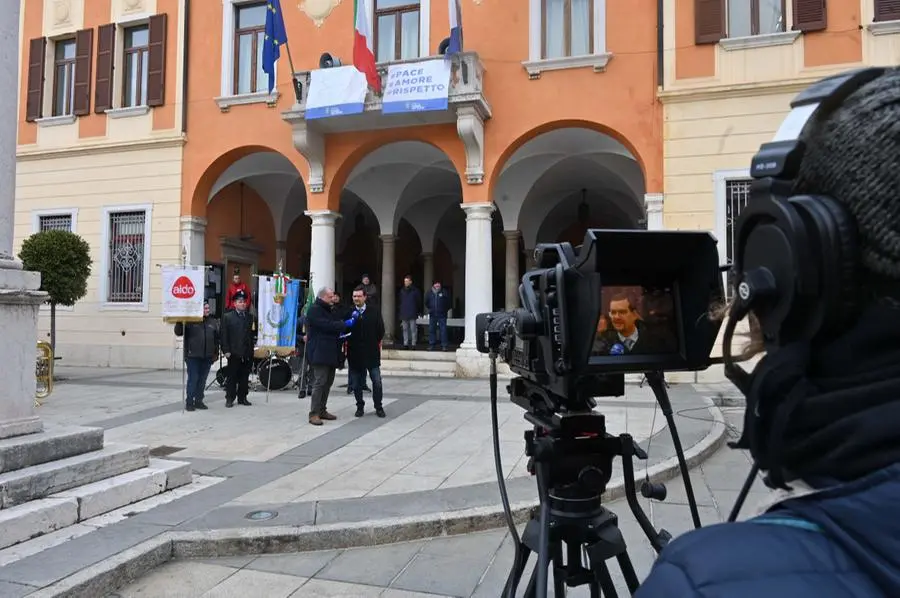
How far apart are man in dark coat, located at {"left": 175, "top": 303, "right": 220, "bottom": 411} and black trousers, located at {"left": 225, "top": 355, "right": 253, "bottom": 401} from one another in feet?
1.07

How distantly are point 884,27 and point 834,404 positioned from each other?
41.1 ft

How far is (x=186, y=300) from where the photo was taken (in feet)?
28.2

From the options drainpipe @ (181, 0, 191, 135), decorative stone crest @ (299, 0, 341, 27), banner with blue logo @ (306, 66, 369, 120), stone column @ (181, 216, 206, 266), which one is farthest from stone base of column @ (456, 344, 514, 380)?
drainpipe @ (181, 0, 191, 135)

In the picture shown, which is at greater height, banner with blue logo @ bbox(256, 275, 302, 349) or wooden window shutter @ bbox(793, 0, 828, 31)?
wooden window shutter @ bbox(793, 0, 828, 31)

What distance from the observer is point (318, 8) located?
13.1m

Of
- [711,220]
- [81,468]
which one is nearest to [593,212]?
[711,220]

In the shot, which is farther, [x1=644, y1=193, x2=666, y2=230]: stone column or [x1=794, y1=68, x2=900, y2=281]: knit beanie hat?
[x1=644, y1=193, x2=666, y2=230]: stone column

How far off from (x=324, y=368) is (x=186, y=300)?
8.81ft

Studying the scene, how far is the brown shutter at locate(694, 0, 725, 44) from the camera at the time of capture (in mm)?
10789

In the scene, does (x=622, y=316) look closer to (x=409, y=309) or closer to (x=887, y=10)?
(x=887, y=10)

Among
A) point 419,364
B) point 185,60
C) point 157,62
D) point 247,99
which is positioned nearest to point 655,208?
point 419,364

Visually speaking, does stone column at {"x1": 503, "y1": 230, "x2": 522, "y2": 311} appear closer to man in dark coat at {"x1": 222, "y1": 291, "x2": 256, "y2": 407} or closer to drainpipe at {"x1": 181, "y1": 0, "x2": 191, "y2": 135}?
man in dark coat at {"x1": 222, "y1": 291, "x2": 256, "y2": 407}

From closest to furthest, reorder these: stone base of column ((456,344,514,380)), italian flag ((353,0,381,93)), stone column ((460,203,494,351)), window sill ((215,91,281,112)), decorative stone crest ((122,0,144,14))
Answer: italian flag ((353,0,381,93)), stone base of column ((456,344,514,380)), stone column ((460,203,494,351)), window sill ((215,91,281,112)), decorative stone crest ((122,0,144,14))

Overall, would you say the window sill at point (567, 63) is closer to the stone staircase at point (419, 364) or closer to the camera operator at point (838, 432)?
the stone staircase at point (419, 364)
